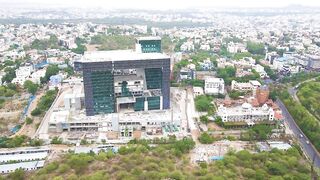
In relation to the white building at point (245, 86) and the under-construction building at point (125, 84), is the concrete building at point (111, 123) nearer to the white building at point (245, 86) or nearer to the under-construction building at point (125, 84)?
the under-construction building at point (125, 84)

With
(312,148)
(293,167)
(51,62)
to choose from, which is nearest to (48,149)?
(293,167)

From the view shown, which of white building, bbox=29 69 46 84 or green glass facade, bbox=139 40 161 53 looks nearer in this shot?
green glass facade, bbox=139 40 161 53

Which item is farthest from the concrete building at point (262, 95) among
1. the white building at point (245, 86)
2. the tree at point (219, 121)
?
the tree at point (219, 121)

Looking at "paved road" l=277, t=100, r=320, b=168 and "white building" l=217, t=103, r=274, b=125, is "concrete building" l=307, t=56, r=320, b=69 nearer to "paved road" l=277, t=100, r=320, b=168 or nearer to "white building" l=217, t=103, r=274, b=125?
"paved road" l=277, t=100, r=320, b=168

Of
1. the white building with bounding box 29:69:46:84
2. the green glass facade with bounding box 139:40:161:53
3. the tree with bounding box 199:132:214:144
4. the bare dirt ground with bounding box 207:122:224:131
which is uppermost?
the green glass facade with bounding box 139:40:161:53

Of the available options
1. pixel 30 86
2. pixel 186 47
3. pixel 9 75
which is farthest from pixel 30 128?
pixel 186 47

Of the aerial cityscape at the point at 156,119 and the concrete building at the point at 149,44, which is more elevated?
the concrete building at the point at 149,44

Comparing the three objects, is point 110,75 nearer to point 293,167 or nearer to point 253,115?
point 253,115

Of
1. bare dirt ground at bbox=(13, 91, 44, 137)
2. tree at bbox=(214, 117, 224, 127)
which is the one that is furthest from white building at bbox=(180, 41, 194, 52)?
bare dirt ground at bbox=(13, 91, 44, 137)
